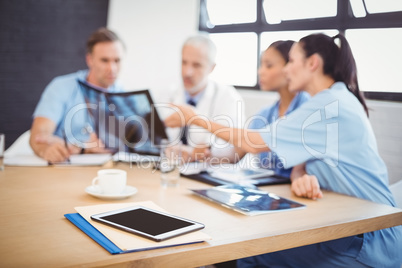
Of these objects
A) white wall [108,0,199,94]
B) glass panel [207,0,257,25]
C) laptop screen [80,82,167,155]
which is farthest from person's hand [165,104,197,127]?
white wall [108,0,199,94]

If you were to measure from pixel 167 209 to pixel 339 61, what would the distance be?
2.92 feet

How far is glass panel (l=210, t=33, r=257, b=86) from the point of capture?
285 centimetres

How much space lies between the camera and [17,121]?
3.21 meters

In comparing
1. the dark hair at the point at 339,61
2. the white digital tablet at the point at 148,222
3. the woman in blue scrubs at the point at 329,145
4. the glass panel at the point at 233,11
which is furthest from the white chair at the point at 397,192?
the glass panel at the point at 233,11

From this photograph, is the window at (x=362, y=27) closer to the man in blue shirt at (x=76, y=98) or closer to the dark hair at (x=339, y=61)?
the dark hair at (x=339, y=61)

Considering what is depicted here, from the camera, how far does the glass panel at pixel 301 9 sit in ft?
6.73

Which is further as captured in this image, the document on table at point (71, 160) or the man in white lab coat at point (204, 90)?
the man in white lab coat at point (204, 90)

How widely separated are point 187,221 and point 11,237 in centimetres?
38

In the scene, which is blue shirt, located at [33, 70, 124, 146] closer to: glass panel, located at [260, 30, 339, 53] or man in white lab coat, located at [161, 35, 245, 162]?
man in white lab coat, located at [161, 35, 245, 162]

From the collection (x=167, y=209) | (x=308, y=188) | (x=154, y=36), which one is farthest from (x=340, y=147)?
(x=154, y=36)

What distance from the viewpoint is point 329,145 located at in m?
1.56

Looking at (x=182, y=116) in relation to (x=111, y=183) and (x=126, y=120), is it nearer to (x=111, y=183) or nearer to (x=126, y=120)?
(x=126, y=120)

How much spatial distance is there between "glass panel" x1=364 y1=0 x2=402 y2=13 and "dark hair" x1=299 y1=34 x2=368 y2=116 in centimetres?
52

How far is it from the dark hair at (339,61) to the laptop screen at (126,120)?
68 cm
